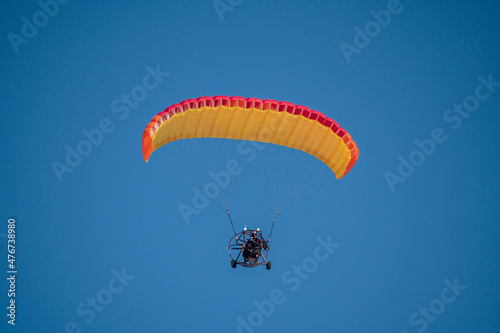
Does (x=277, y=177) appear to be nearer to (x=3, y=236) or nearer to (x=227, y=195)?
(x=227, y=195)

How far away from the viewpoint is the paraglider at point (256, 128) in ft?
71.3

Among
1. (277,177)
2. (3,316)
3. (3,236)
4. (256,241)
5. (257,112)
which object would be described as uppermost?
(3,236)

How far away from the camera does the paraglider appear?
2172 centimetres

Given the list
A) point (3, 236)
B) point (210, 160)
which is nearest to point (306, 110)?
point (210, 160)

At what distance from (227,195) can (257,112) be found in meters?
3.23

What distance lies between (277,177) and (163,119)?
189 inches

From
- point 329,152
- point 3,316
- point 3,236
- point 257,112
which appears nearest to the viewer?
point 257,112

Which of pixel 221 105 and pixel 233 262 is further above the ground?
pixel 221 105

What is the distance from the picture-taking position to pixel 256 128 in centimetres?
2312

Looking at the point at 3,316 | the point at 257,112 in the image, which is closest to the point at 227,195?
the point at 257,112

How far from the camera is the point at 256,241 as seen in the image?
73.7 ft

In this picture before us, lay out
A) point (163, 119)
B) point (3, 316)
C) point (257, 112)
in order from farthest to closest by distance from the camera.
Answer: point (3, 316) → point (257, 112) → point (163, 119)

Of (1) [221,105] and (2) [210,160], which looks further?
(2) [210,160]

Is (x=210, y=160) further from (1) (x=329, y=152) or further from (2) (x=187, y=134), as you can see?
(1) (x=329, y=152)
